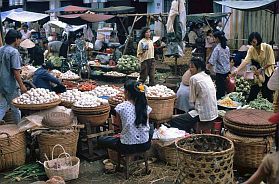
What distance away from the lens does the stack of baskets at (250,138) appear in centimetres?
581

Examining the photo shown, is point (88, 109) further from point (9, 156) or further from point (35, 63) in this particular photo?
point (35, 63)

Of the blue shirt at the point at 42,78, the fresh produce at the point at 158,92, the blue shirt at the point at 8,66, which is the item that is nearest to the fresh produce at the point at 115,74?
the blue shirt at the point at 42,78

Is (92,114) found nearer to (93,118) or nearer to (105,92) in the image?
(93,118)

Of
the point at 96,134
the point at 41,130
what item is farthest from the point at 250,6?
the point at 41,130

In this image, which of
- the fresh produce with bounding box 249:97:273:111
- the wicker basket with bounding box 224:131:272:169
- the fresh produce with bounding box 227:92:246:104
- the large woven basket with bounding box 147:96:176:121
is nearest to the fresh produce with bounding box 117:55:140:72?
the fresh produce with bounding box 227:92:246:104

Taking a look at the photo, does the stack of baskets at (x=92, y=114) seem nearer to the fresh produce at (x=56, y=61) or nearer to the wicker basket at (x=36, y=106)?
the wicker basket at (x=36, y=106)

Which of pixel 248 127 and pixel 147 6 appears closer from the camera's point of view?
pixel 248 127

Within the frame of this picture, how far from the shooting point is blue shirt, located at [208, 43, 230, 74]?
9828 mm

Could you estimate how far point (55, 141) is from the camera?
6.22 meters

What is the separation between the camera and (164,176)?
20.0 ft

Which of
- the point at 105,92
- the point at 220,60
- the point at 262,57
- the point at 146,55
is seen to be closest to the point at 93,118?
the point at 105,92

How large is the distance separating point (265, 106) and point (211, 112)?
1786 millimetres

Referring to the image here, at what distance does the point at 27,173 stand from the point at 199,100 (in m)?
2.98

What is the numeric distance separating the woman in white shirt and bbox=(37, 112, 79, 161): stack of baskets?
851 millimetres
